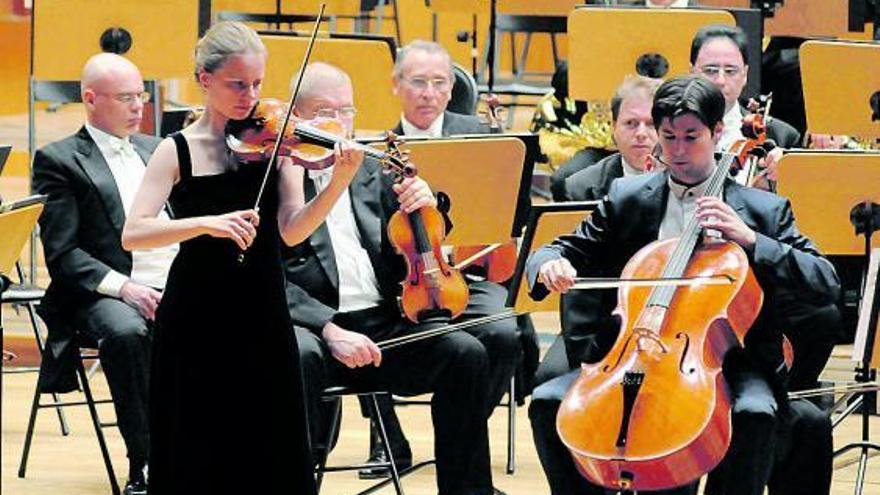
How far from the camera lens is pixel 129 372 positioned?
4500 millimetres

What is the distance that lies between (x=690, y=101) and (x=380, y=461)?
1.64 metres

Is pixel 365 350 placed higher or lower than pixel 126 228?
lower

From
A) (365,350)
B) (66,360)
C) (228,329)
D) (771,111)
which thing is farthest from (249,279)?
(771,111)

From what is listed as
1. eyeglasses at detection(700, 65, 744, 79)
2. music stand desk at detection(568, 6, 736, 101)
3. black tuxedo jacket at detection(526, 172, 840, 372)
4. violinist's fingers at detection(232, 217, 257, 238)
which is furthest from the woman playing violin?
music stand desk at detection(568, 6, 736, 101)

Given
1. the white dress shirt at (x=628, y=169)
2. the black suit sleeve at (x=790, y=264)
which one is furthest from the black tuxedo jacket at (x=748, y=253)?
the white dress shirt at (x=628, y=169)

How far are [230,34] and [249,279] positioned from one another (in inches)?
18.1

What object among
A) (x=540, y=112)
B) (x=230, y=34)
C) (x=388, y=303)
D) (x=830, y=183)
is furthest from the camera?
(x=540, y=112)

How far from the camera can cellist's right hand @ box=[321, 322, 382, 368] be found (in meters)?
4.23

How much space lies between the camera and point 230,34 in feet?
11.6

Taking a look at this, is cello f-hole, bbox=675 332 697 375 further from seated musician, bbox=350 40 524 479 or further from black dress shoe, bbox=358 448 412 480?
black dress shoe, bbox=358 448 412 480

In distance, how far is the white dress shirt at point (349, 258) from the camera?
4.50 metres

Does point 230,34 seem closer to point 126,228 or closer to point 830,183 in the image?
point 126,228

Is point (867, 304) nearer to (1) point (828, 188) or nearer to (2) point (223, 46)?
(1) point (828, 188)

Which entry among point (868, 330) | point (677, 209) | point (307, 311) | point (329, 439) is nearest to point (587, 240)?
point (677, 209)
